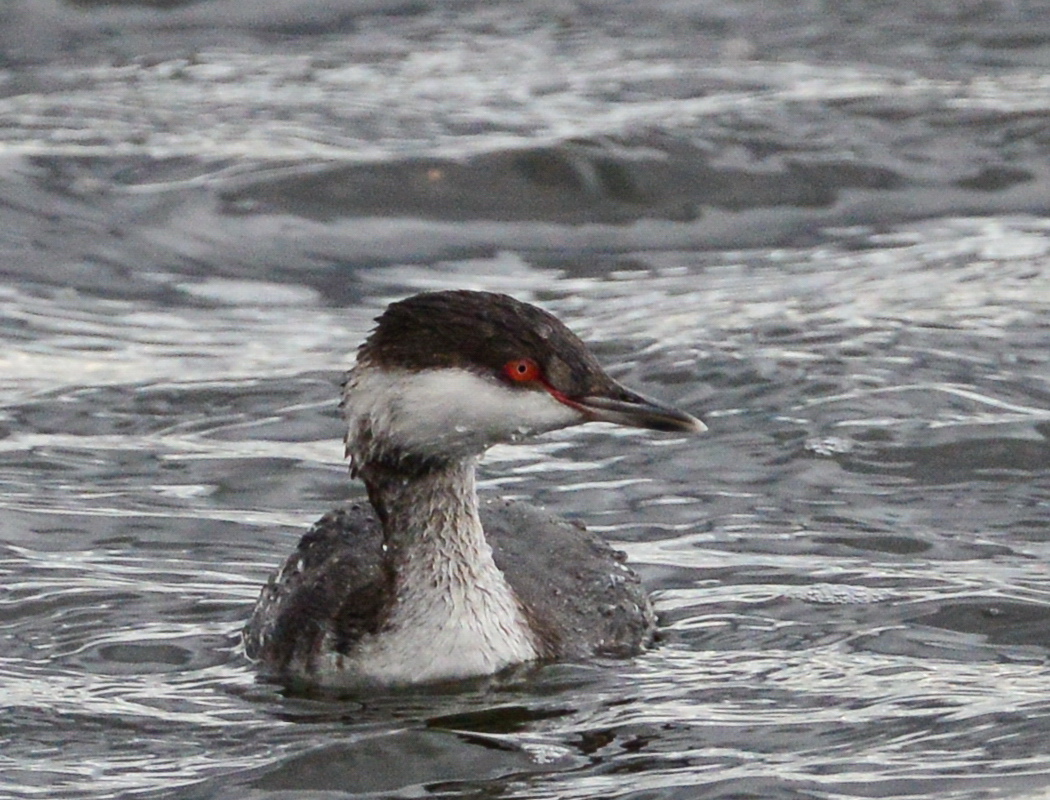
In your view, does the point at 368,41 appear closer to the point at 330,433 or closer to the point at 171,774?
the point at 330,433

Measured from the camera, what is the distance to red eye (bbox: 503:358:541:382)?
7.91 m

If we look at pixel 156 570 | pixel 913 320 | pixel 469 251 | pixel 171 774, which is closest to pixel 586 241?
pixel 469 251

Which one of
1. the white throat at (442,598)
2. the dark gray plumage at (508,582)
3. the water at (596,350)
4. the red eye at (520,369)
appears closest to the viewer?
the water at (596,350)

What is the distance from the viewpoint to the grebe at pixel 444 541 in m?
7.95

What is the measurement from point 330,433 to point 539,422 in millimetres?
3167

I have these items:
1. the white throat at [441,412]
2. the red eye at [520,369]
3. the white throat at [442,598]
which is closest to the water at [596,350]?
the white throat at [442,598]

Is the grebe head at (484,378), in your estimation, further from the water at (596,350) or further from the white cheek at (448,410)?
the water at (596,350)

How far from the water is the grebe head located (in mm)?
879

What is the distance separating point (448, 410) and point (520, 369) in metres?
0.27

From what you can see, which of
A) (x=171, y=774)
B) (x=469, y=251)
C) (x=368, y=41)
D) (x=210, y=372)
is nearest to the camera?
(x=171, y=774)

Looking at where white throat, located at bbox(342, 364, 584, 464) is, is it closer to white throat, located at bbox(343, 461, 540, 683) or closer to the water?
white throat, located at bbox(343, 461, 540, 683)

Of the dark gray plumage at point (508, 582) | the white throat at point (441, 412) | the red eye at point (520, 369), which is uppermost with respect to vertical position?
the red eye at point (520, 369)

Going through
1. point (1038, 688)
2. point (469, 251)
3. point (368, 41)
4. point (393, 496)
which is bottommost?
point (1038, 688)

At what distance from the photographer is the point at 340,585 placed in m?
8.41
